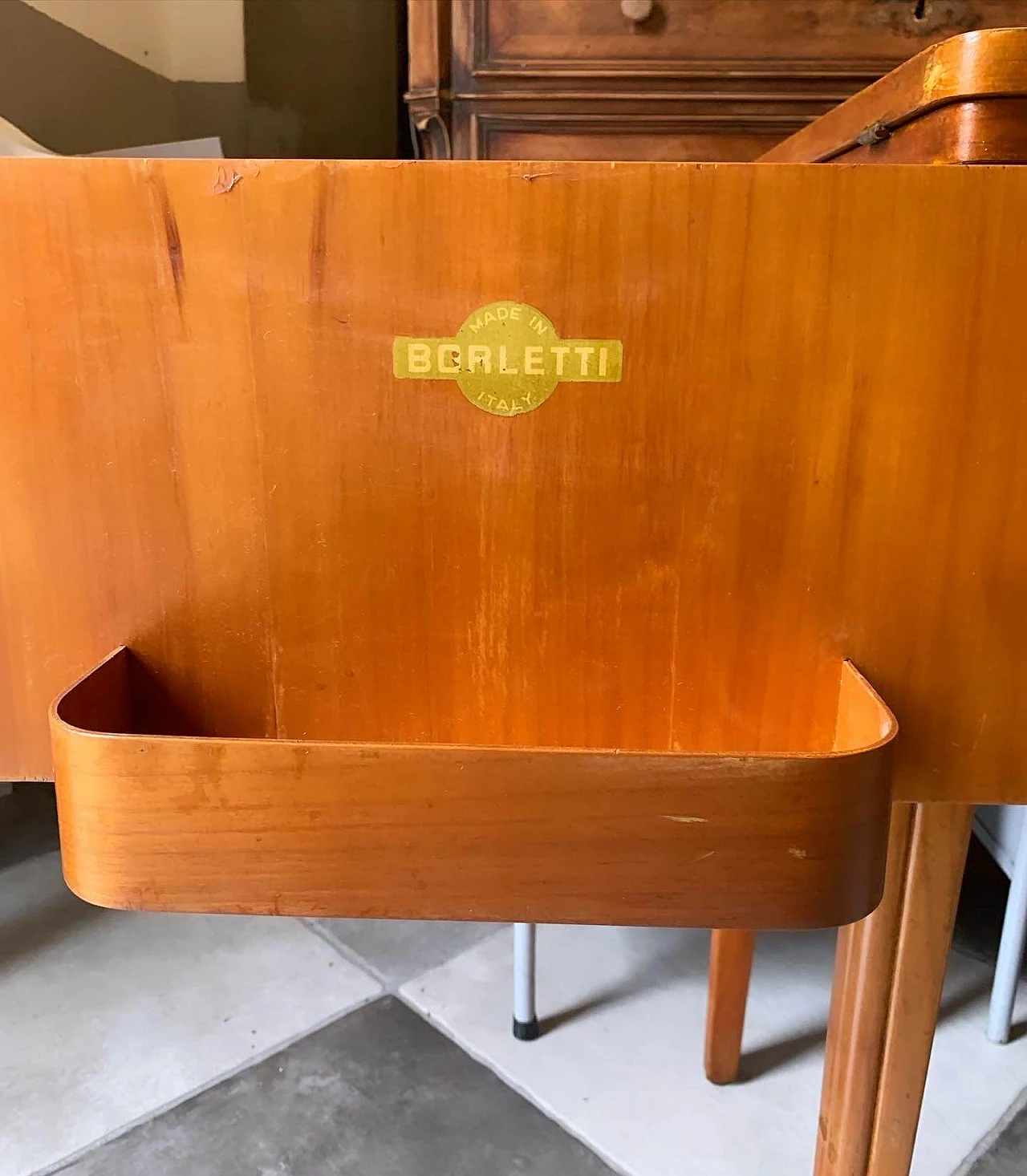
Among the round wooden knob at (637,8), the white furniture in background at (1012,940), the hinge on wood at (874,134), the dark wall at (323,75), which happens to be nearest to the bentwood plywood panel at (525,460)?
the hinge on wood at (874,134)

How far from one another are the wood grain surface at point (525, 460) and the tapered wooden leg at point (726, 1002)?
0.50 meters

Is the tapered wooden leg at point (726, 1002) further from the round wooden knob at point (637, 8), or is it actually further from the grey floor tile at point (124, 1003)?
the round wooden knob at point (637, 8)

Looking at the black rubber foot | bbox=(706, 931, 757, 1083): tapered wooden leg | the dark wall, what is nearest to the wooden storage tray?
bbox=(706, 931, 757, 1083): tapered wooden leg

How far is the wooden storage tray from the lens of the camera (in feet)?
1.25

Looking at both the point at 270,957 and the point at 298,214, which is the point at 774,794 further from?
the point at 270,957

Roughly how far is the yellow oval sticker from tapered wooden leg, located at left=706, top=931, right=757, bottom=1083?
645mm

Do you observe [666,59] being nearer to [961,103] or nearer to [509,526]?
Result: [961,103]

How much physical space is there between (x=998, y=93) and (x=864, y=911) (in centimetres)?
34

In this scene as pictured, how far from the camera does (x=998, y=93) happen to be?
411 millimetres

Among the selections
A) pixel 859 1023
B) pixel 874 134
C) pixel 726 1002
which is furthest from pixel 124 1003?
pixel 874 134

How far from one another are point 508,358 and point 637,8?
0.53 m

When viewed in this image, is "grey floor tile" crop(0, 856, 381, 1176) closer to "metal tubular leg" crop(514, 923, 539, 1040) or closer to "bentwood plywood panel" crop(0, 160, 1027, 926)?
"metal tubular leg" crop(514, 923, 539, 1040)

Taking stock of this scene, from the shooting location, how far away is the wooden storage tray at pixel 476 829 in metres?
0.38

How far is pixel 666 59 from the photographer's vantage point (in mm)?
823
